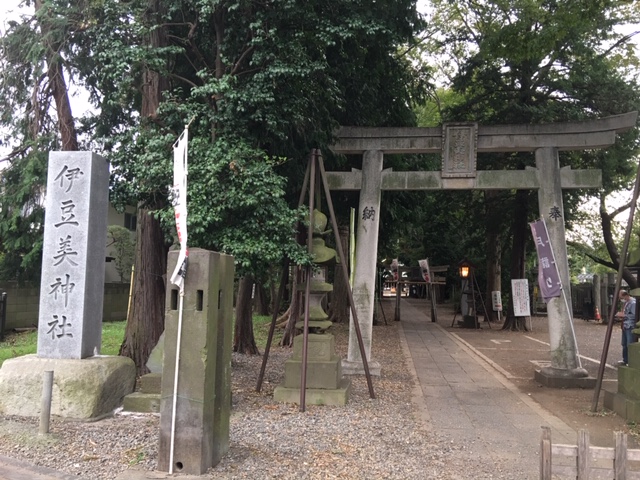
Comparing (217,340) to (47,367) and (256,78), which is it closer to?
(47,367)

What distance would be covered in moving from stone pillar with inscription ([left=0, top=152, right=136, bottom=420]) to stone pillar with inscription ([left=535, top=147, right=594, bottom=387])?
780 centimetres

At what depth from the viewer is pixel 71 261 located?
691cm

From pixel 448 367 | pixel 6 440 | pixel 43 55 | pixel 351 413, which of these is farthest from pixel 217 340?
pixel 448 367

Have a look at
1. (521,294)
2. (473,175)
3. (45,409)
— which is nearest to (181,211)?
(45,409)

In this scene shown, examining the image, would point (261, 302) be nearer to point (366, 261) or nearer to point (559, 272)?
point (366, 261)

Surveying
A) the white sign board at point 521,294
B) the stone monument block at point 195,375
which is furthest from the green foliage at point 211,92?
the white sign board at point 521,294

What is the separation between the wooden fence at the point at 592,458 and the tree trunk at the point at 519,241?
17769 millimetres

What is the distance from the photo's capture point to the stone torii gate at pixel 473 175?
10.4 m

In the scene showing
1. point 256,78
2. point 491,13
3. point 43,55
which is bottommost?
point 256,78

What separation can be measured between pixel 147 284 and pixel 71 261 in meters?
1.86

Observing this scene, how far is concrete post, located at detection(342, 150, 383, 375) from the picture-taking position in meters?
10.5

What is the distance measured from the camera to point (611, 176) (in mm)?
17938

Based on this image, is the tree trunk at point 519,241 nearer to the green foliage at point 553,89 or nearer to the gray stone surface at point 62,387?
the green foliage at point 553,89

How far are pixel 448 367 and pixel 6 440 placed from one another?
942 centimetres
